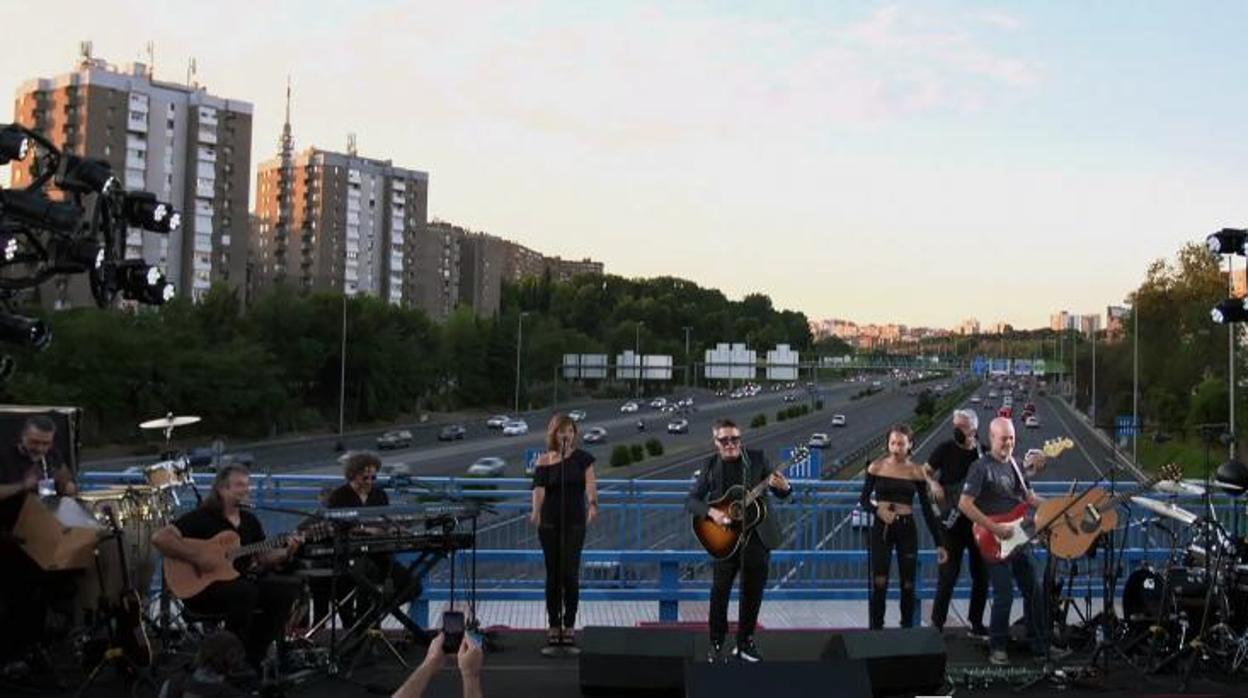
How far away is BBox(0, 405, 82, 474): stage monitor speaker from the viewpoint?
9.28 m

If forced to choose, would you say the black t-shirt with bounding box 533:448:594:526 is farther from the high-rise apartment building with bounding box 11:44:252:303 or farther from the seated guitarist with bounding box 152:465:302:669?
the high-rise apartment building with bounding box 11:44:252:303

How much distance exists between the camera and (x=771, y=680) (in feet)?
18.7

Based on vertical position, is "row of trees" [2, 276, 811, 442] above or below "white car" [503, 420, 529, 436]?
above

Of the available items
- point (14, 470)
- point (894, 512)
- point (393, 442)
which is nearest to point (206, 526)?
point (14, 470)

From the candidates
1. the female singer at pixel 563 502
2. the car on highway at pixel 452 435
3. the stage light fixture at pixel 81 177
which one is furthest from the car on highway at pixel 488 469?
the female singer at pixel 563 502

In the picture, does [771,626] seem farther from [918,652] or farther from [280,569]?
[280,569]

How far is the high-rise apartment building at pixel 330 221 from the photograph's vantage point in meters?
124

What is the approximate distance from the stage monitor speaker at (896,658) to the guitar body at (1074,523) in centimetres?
181

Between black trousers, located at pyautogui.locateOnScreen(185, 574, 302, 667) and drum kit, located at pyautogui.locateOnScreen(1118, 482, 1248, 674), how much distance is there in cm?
590

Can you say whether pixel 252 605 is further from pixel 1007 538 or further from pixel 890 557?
pixel 1007 538

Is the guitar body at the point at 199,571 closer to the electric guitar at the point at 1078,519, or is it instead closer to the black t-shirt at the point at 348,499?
the black t-shirt at the point at 348,499

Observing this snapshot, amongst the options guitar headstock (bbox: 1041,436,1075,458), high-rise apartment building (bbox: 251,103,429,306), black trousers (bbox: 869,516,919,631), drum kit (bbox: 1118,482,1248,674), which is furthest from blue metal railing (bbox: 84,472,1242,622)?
high-rise apartment building (bbox: 251,103,429,306)

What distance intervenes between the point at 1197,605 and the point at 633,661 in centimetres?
424

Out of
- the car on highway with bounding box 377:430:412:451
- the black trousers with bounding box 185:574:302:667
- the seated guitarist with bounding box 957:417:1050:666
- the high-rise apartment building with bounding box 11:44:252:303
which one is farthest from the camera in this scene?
the high-rise apartment building with bounding box 11:44:252:303
